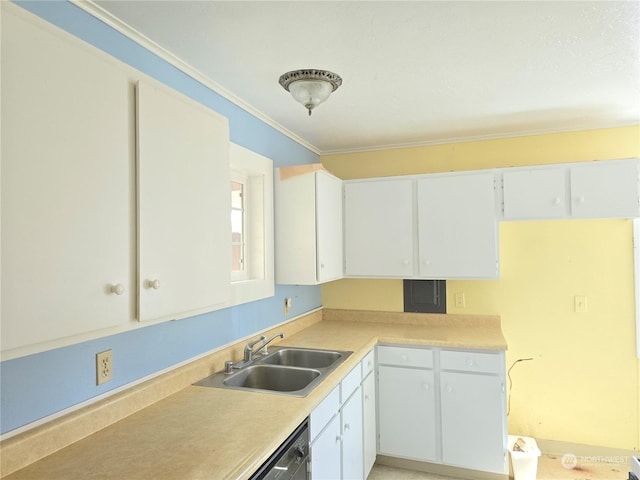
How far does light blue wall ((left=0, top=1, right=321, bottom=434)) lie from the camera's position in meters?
1.17

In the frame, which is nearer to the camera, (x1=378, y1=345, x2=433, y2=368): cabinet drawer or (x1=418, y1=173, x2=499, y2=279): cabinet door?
(x1=378, y1=345, x2=433, y2=368): cabinet drawer

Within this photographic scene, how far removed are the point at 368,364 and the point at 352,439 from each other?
1.68ft

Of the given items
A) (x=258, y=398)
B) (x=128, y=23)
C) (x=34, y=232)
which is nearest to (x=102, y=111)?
(x=34, y=232)

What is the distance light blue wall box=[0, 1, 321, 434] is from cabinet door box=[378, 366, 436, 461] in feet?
3.24

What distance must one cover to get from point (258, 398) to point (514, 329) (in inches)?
88.9

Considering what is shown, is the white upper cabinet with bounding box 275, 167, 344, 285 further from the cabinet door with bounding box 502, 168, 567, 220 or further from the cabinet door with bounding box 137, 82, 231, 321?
the cabinet door with bounding box 502, 168, 567, 220

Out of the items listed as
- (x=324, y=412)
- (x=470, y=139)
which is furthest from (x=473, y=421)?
(x=470, y=139)

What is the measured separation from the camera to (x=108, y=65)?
3.43 ft

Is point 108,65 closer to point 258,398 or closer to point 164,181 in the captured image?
point 164,181

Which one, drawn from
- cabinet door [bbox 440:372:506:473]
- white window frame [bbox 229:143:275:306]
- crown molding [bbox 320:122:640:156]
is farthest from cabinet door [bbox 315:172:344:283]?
cabinet door [bbox 440:372:506:473]

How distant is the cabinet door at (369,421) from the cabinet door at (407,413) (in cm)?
8

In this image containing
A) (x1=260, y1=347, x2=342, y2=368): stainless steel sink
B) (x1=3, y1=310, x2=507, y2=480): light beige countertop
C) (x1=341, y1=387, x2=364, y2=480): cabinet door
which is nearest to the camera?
(x1=3, y1=310, x2=507, y2=480): light beige countertop

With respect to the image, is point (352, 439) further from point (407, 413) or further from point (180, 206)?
point (180, 206)

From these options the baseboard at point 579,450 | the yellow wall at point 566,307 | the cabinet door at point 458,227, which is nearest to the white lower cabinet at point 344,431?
the cabinet door at point 458,227
